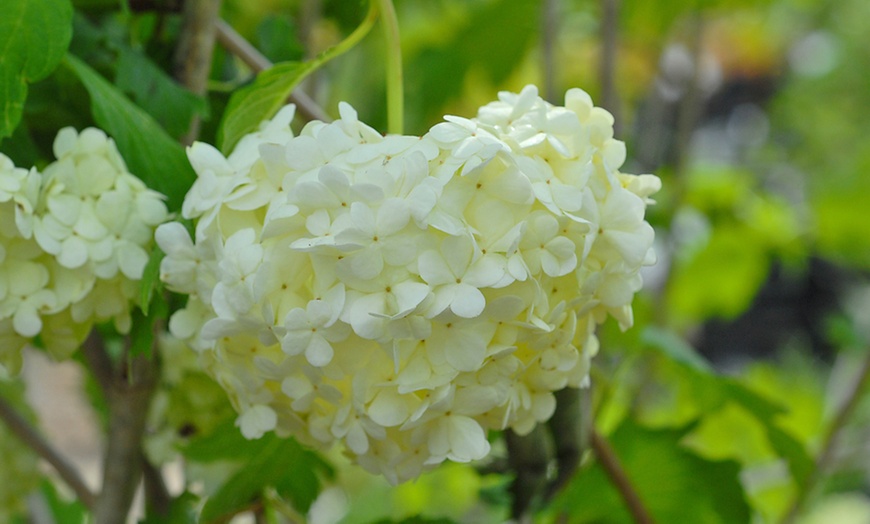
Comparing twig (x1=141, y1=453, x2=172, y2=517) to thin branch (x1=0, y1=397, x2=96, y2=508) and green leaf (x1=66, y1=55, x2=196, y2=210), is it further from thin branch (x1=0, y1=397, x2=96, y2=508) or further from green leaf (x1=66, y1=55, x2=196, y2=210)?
green leaf (x1=66, y1=55, x2=196, y2=210)

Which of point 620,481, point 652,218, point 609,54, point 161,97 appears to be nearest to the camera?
point 161,97

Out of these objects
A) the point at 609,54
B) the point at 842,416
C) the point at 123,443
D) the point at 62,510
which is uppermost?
the point at 609,54

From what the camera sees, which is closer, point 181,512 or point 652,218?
point 181,512

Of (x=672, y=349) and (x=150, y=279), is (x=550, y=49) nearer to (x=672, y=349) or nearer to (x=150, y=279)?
(x=672, y=349)

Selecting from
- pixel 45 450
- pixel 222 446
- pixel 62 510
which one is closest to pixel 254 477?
pixel 222 446

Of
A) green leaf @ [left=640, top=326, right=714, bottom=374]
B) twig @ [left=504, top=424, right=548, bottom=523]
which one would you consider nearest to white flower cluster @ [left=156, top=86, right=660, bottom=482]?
twig @ [left=504, top=424, right=548, bottom=523]

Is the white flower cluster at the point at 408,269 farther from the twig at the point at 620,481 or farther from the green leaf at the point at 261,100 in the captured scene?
the twig at the point at 620,481

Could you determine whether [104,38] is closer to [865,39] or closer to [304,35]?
[304,35]
